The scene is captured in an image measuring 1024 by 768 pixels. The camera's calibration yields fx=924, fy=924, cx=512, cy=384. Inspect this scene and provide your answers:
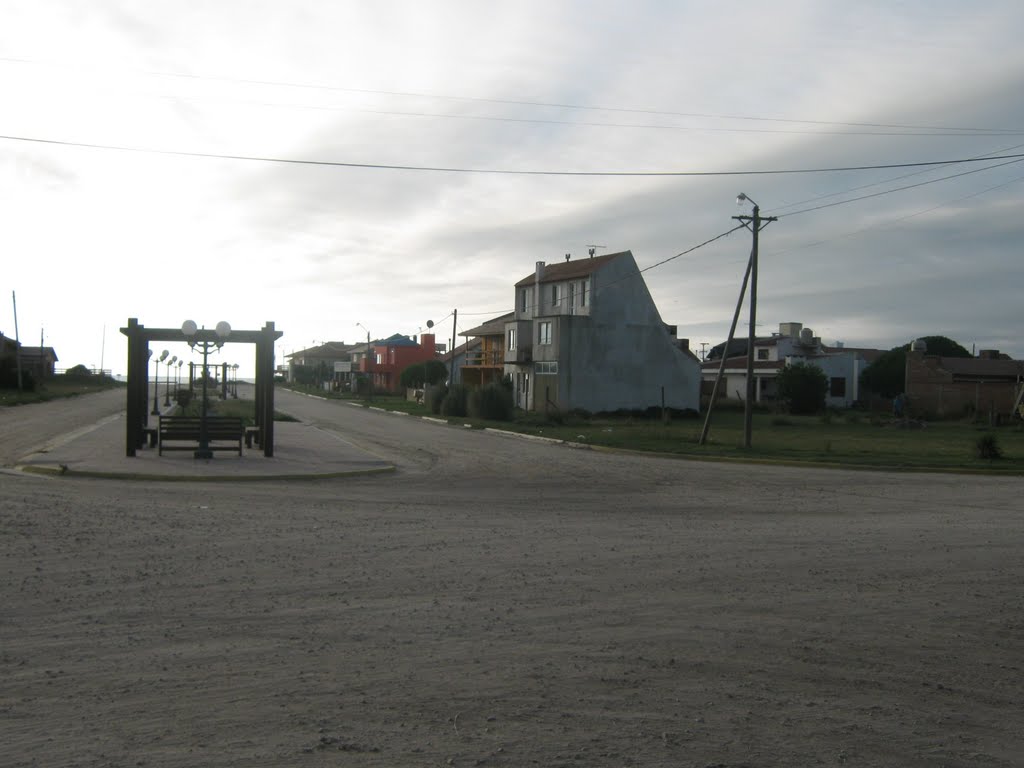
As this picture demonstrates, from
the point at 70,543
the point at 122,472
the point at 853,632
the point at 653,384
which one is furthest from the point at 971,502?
the point at 653,384

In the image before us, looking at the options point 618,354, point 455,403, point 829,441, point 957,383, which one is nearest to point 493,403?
point 455,403

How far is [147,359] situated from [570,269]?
140 ft

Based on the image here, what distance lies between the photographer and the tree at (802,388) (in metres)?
64.4

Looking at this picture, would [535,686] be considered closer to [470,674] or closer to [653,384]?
[470,674]

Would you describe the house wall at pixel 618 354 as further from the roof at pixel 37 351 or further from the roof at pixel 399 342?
the roof at pixel 37 351

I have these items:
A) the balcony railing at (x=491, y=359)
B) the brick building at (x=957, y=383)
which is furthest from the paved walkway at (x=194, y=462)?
the brick building at (x=957, y=383)

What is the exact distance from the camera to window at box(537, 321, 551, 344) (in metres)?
57.4

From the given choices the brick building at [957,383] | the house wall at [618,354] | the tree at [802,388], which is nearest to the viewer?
the house wall at [618,354]

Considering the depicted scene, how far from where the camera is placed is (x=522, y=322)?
6269 cm

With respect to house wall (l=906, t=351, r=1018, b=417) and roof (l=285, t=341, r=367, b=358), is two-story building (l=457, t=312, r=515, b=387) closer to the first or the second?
house wall (l=906, t=351, r=1018, b=417)

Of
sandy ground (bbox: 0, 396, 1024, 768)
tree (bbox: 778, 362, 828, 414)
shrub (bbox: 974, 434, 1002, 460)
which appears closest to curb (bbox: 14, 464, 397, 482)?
sandy ground (bbox: 0, 396, 1024, 768)

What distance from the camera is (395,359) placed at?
382ft

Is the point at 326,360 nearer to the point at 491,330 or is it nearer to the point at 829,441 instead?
the point at 491,330

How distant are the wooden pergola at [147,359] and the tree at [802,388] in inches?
1904
